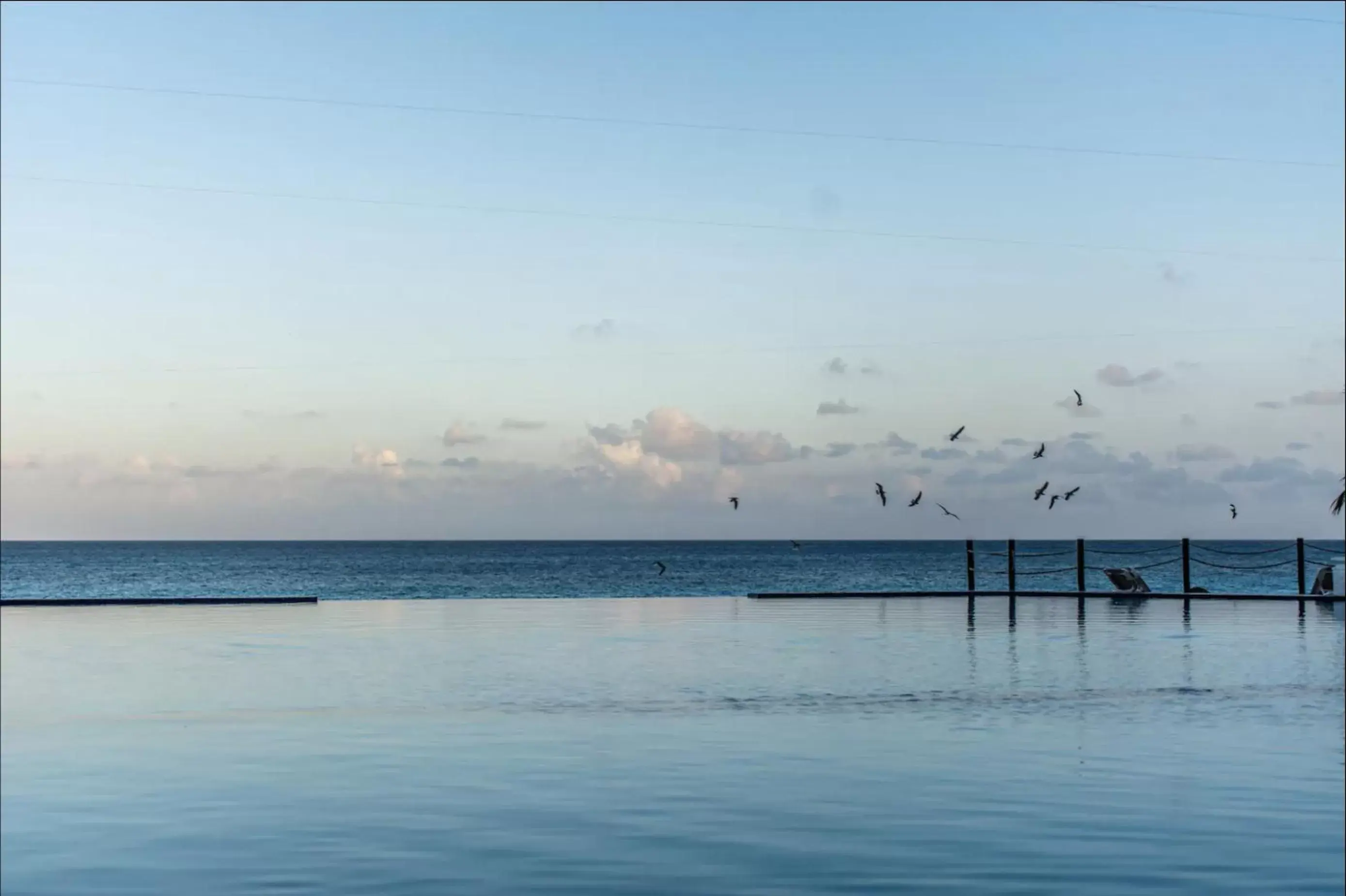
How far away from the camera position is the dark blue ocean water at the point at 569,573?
2913 inches

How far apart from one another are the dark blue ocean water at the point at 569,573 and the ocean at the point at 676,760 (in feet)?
59.1

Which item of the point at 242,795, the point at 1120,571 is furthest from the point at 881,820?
the point at 1120,571

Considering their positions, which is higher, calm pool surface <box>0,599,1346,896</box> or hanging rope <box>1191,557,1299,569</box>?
hanging rope <box>1191,557,1299,569</box>

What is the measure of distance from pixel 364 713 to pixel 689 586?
67478 mm

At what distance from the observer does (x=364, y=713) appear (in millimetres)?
15906

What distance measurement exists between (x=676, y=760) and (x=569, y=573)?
91506mm

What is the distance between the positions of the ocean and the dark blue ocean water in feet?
59.1

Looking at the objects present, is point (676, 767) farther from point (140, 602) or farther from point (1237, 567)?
point (1237, 567)

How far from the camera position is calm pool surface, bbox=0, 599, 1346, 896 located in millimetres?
9297

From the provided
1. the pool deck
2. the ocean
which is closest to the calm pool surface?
the ocean

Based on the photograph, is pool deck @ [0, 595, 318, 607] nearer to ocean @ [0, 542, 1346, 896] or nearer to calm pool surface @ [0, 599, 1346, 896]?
ocean @ [0, 542, 1346, 896]

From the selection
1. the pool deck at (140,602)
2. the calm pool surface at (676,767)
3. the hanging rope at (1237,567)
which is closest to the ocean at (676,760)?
the calm pool surface at (676,767)

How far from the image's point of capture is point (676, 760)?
13000 millimetres

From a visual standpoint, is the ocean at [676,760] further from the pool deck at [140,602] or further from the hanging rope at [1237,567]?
the hanging rope at [1237,567]
